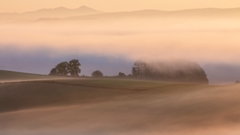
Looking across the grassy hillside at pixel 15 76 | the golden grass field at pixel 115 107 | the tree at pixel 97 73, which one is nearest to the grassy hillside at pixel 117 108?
the golden grass field at pixel 115 107

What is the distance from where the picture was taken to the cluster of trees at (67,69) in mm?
29675

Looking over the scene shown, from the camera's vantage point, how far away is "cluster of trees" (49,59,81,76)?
97.4ft

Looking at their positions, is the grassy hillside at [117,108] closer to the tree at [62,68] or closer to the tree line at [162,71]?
the tree line at [162,71]

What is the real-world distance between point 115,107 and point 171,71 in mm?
5393

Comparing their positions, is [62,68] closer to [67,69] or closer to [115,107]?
[67,69]

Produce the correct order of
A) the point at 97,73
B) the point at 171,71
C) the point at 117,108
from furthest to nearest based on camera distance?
the point at 97,73 < the point at 171,71 < the point at 117,108

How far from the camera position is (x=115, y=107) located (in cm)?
Result: 2239

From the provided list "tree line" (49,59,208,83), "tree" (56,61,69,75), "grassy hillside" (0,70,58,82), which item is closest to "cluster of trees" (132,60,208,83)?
"tree line" (49,59,208,83)

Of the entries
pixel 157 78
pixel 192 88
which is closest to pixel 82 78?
pixel 157 78

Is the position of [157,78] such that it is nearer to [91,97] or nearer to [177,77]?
[177,77]

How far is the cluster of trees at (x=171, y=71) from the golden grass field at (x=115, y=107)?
1.55ft

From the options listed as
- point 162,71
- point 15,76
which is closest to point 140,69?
point 162,71

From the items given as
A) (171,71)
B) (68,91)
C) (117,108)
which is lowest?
(117,108)

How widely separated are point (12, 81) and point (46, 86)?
252 centimetres
